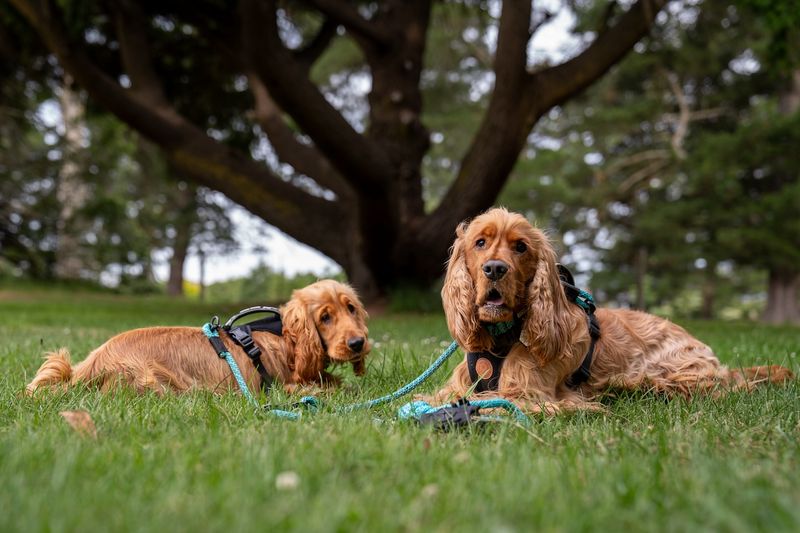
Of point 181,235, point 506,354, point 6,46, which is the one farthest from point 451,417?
point 181,235

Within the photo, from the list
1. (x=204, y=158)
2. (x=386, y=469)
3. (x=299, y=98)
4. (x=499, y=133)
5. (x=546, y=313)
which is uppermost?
(x=299, y=98)

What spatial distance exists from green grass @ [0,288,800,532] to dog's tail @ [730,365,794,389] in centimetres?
56

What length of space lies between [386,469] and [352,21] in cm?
1081

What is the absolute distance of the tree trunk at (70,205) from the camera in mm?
20078

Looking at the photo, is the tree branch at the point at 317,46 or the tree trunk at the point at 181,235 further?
the tree trunk at the point at 181,235

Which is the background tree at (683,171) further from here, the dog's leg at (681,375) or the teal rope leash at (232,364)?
the teal rope leash at (232,364)

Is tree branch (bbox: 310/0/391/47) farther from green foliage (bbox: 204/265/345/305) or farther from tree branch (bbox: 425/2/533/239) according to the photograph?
green foliage (bbox: 204/265/345/305)

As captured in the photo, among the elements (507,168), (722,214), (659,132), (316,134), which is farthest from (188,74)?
(659,132)

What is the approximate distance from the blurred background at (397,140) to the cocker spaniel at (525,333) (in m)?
0.45

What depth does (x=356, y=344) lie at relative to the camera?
14.0 ft

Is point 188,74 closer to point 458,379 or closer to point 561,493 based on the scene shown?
point 458,379

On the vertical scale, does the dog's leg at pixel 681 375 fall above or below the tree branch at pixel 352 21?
below

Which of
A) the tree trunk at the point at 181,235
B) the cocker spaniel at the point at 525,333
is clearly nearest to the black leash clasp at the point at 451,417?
the cocker spaniel at the point at 525,333

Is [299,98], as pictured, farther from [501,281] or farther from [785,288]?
[785,288]
